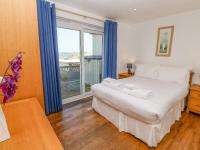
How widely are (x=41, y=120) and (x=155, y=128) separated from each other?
1530 mm

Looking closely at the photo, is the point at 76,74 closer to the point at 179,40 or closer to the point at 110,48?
the point at 110,48

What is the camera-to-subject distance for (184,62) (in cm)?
325

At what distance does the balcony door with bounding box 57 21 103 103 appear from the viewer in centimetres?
317

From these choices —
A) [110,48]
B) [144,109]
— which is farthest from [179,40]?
[144,109]

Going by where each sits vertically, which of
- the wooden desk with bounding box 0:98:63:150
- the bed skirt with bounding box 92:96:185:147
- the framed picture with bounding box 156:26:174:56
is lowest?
the bed skirt with bounding box 92:96:185:147

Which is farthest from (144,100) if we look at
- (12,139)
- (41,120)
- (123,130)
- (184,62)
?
(184,62)

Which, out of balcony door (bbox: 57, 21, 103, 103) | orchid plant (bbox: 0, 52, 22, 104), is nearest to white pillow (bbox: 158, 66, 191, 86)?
balcony door (bbox: 57, 21, 103, 103)

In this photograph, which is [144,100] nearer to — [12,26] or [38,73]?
[38,73]

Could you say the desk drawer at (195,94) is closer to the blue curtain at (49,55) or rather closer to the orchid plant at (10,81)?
the blue curtain at (49,55)

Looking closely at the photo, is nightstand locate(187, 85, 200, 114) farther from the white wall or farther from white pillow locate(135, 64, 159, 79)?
white pillow locate(135, 64, 159, 79)

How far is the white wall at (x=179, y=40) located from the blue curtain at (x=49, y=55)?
9.57ft

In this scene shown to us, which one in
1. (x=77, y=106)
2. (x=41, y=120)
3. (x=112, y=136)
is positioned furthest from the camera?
(x=77, y=106)

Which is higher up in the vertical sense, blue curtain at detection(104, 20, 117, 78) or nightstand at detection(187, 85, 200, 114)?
blue curtain at detection(104, 20, 117, 78)

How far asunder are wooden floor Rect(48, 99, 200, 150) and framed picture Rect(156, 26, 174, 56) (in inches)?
71.1
